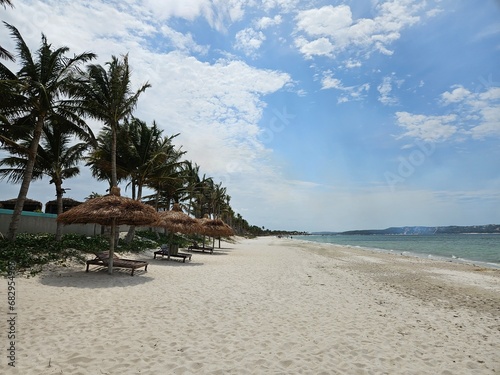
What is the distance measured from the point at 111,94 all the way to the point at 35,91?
3.80 metres

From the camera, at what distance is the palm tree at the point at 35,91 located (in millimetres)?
11773

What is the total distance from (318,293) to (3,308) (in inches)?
288

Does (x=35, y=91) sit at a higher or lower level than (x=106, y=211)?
higher

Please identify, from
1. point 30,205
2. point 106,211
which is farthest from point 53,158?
point 30,205

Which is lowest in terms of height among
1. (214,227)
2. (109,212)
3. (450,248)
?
(450,248)

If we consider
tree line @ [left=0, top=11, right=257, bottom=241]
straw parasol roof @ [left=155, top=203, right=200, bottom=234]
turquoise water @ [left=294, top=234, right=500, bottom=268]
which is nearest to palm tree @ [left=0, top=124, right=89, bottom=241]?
tree line @ [left=0, top=11, right=257, bottom=241]

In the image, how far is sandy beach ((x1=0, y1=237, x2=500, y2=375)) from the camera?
4.12 m

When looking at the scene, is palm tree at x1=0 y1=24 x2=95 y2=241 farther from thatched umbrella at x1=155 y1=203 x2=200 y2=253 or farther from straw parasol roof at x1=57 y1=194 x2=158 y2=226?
thatched umbrella at x1=155 y1=203 x2=200 y2=253

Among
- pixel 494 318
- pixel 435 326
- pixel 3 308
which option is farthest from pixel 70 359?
pixel 494 318

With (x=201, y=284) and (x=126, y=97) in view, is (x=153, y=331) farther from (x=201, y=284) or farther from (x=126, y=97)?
(x=126, y=97)

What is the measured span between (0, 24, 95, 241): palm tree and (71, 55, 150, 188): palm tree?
4.58ft

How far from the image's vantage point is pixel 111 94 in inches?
616

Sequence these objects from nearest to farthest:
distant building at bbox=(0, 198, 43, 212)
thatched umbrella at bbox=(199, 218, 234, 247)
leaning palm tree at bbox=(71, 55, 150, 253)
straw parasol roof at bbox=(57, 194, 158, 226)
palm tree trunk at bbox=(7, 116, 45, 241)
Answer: straw parasol roof at bbox=(57, 194, 158, 226) → palm tree trunk at bbox=(7, 116, 45, 241) → leaning palm tree at bbox=(71, 55, 150, 253) → thatched umbrella at bbox=(199, 218, 234, 247) → distant building at bbox=(0, 198, 43, 212)

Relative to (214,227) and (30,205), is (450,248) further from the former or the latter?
(30,205)
